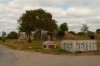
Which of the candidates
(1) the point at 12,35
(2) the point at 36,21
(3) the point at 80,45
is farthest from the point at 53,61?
(1) the point at 12,35

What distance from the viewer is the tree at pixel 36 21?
265 feet

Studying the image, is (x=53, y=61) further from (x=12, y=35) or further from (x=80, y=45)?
(x=12, y=35)

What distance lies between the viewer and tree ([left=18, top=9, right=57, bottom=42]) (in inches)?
3179

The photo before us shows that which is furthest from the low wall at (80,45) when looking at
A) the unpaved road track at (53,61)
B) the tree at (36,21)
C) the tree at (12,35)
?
the tree at (12,35)

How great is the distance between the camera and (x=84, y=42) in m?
31.9

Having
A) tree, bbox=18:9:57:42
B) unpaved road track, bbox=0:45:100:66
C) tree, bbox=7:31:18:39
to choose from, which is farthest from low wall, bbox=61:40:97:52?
tree, bbox=7:31:18:39

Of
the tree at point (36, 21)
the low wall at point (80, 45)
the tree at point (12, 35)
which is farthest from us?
the tree at point (12, 35)

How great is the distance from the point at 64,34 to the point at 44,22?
2786 cm

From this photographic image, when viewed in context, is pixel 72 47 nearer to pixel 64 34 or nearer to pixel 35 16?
pixel 35 16

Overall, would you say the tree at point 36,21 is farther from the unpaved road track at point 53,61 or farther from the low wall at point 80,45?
the unpaved road track at point 53,61

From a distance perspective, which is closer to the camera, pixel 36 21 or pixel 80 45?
pixel 80 45

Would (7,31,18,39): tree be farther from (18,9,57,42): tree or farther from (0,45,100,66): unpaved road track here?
(0,45,100,66): unpaved road track

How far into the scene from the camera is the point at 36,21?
82.1 metres

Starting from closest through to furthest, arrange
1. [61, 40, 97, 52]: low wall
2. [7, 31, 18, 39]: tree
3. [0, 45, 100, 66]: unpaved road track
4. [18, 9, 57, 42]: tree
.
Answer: [0, 45, 100, 66]: unpaved road track, [61, 40, 97, 52]: low wall, [18, 9, 57, 42]: tree, [7, 31, 18, 39]: tree
